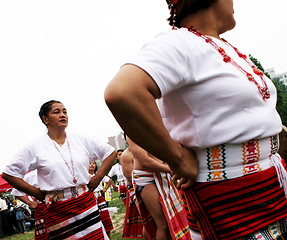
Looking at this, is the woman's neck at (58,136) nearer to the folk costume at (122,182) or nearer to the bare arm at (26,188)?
the bare arm at (26,188)

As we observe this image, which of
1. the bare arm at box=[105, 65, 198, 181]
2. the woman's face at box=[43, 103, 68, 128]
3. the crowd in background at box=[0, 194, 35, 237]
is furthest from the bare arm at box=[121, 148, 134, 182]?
the crowd in background at box=[0, 194, 35, 237]

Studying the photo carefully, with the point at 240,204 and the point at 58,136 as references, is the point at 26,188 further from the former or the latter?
the point at 240,204

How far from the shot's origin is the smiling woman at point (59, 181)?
3271 millimetres

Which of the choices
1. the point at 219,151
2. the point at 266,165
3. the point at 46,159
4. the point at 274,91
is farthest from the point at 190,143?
the point at 46,159

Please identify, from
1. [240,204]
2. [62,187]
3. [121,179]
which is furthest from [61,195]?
[121,179]

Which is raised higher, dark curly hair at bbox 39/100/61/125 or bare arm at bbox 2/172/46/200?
dark curly hair at bbox 39/100/61/125

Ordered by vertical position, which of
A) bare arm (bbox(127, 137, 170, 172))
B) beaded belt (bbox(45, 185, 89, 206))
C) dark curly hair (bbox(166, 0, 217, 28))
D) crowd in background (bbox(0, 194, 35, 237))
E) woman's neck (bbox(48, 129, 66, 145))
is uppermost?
dark curly hair (bbox(166, 0, 217, 28))

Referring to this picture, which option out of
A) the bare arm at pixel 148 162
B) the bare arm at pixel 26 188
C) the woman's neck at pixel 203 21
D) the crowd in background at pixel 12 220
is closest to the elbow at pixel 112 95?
the woman's neck at pixel 203 21

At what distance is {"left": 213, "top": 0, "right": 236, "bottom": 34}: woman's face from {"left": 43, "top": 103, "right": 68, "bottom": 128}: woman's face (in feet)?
8.62

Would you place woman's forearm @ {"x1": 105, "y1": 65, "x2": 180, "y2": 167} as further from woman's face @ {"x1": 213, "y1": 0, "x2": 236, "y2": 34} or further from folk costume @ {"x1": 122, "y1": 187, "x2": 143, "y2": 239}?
folk costume @ {"x1": 122, "y1": 187, "x2": 143, "y2": 239}

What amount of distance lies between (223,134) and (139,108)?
349mm

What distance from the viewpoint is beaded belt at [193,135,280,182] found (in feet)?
3.74

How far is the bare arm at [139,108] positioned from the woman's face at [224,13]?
56cm

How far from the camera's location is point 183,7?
1.30 meters
